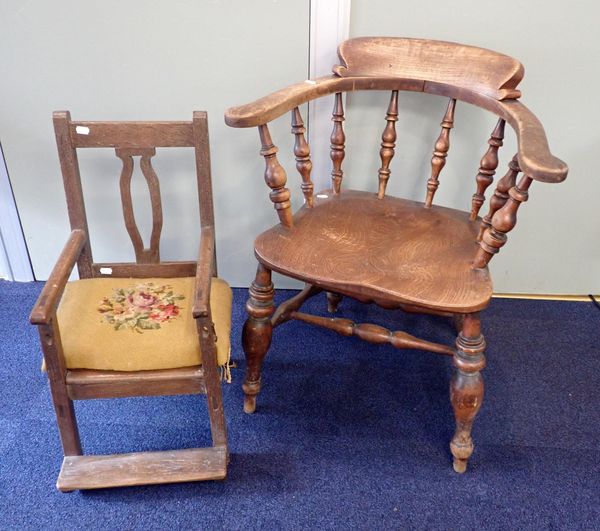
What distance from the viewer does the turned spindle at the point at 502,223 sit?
3.66ft

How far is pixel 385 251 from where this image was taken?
4.45 feet

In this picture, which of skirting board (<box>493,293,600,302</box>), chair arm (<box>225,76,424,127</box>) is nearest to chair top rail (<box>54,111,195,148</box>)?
chair arm (<box>225,76,424,127</box>)

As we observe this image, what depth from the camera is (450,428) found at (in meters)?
1.54

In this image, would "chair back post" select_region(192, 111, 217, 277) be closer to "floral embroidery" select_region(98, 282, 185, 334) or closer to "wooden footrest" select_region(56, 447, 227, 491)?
"floral embroidery" select_region(98, 282, 185, 334)

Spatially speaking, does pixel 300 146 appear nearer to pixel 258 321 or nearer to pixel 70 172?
pixel 258 321

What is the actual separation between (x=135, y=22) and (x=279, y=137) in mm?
523

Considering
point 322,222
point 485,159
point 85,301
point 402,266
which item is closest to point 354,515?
point 402,266

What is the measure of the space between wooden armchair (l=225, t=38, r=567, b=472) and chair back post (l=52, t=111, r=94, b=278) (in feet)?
1.35

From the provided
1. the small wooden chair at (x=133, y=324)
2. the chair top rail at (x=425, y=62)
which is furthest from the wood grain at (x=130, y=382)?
the chair top rail at (x=425, y=62)

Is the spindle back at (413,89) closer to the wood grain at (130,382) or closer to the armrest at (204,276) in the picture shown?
the armrest at (204,276)

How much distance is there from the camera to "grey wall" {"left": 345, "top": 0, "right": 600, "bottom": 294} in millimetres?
1582

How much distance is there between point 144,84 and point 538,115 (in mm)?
1188

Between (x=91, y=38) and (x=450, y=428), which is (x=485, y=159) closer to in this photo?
(x=450, y=428)

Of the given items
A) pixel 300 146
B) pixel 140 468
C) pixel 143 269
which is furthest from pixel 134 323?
pixel 300 146
